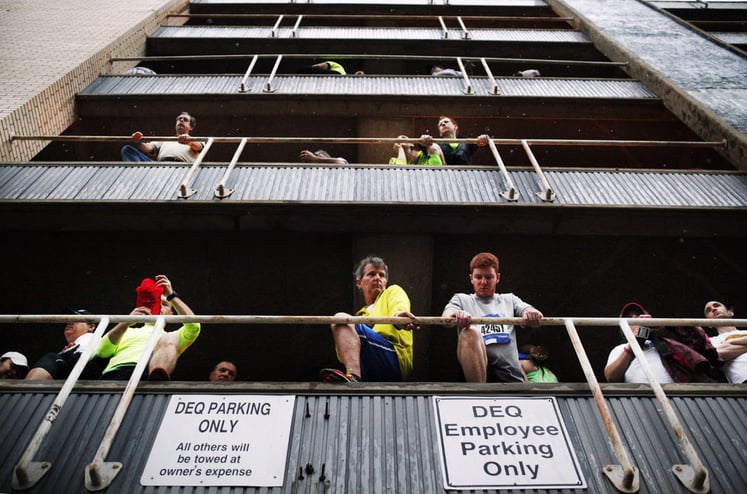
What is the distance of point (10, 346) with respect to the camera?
6.30m

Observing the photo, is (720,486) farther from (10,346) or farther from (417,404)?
(10,346)

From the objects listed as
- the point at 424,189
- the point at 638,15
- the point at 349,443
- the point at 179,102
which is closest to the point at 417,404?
the point at 349,443

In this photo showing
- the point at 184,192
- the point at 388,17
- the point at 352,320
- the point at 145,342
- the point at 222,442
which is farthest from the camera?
the point at 388,17

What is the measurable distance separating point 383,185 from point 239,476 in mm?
4010

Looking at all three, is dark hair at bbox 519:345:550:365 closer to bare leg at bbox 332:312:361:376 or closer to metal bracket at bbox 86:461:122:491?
bare leg at bbox 332:312:361:376

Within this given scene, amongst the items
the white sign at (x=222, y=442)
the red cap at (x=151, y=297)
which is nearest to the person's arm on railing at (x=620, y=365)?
the white sign at (x=222, y=442)

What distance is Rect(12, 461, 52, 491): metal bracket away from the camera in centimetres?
282

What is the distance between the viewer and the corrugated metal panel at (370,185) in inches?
233

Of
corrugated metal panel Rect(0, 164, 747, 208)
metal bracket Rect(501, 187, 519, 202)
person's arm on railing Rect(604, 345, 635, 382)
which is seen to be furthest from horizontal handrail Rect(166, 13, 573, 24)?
person's arm on railing Rect(604, 345, 635, 382)

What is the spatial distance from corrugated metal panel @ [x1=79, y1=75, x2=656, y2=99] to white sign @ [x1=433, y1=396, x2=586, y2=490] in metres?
6.71

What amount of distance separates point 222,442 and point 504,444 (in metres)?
1.86

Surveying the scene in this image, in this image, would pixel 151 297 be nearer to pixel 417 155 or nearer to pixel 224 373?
pixel 224 373

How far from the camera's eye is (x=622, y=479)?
9.69 ft

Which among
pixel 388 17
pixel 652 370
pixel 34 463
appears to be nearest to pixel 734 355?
pixel 652 370
